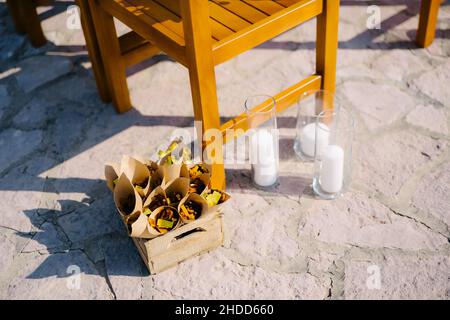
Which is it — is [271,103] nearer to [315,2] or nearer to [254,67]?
[315,2]

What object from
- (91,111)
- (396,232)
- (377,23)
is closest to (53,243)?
(91,111)

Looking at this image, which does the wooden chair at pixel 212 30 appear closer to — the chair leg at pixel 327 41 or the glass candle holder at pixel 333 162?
the chair leg at pixel 327 41

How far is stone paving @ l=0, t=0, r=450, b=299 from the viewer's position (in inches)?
87.4

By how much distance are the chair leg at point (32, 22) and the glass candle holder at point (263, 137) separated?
160 cm

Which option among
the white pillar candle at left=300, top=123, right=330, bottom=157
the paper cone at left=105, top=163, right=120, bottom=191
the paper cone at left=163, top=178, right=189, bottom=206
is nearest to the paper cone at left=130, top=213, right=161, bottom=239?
the paper cone at left=163, top=178, right=189, bottom=206

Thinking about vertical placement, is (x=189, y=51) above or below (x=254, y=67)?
above

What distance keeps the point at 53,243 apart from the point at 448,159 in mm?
1697

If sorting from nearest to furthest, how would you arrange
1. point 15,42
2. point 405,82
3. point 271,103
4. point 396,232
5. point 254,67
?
1. point 396,232
2. point 271,103
3. point 405,82
4. point 254,67
5. point 15,42

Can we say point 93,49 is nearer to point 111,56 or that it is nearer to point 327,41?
point 111,56

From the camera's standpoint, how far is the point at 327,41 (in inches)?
101

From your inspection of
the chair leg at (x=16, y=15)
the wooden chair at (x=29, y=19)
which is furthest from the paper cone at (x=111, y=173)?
the chair leg at (x=16, y=15)

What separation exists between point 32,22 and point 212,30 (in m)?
1.61

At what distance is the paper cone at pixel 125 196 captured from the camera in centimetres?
219

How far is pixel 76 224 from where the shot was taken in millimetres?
2475
